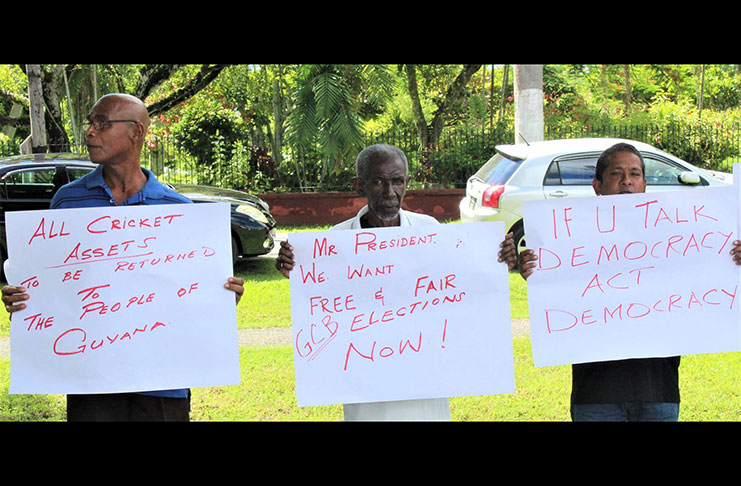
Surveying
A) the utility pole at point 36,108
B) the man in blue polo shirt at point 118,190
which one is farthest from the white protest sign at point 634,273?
the utility pole at point 36,108

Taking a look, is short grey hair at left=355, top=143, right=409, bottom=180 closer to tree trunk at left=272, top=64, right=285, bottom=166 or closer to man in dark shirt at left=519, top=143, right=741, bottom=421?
man in dark shirt at left=519, top=143, right=741, bottom=421

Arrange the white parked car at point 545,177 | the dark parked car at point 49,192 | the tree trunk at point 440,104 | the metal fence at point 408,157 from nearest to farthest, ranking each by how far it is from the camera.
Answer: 1. the white parked car at point 545,177
2. the dark parked car at point 49,192
3. the metal fence at point 408,157
4. the tree trunk at point 440,104

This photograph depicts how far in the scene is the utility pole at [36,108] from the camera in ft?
36.0

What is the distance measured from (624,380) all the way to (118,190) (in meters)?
2.10

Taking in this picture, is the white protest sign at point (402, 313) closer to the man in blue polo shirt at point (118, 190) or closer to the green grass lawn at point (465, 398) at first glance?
the man in blue polo shirt at point (118, 190)

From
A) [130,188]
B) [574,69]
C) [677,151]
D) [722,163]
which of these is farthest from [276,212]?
[574,69]

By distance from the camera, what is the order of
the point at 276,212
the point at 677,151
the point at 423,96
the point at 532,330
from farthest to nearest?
the point at 423,96, the point at 677,151, the point at 276,212, the point at 532,330

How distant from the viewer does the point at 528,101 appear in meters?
10.5

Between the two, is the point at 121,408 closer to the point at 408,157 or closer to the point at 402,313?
the point at 402,313

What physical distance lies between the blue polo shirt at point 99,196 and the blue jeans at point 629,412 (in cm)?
158

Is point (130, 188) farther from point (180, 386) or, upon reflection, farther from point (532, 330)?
point (532, 330)

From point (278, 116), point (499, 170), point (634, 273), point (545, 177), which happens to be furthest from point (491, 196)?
point (278, 116)
